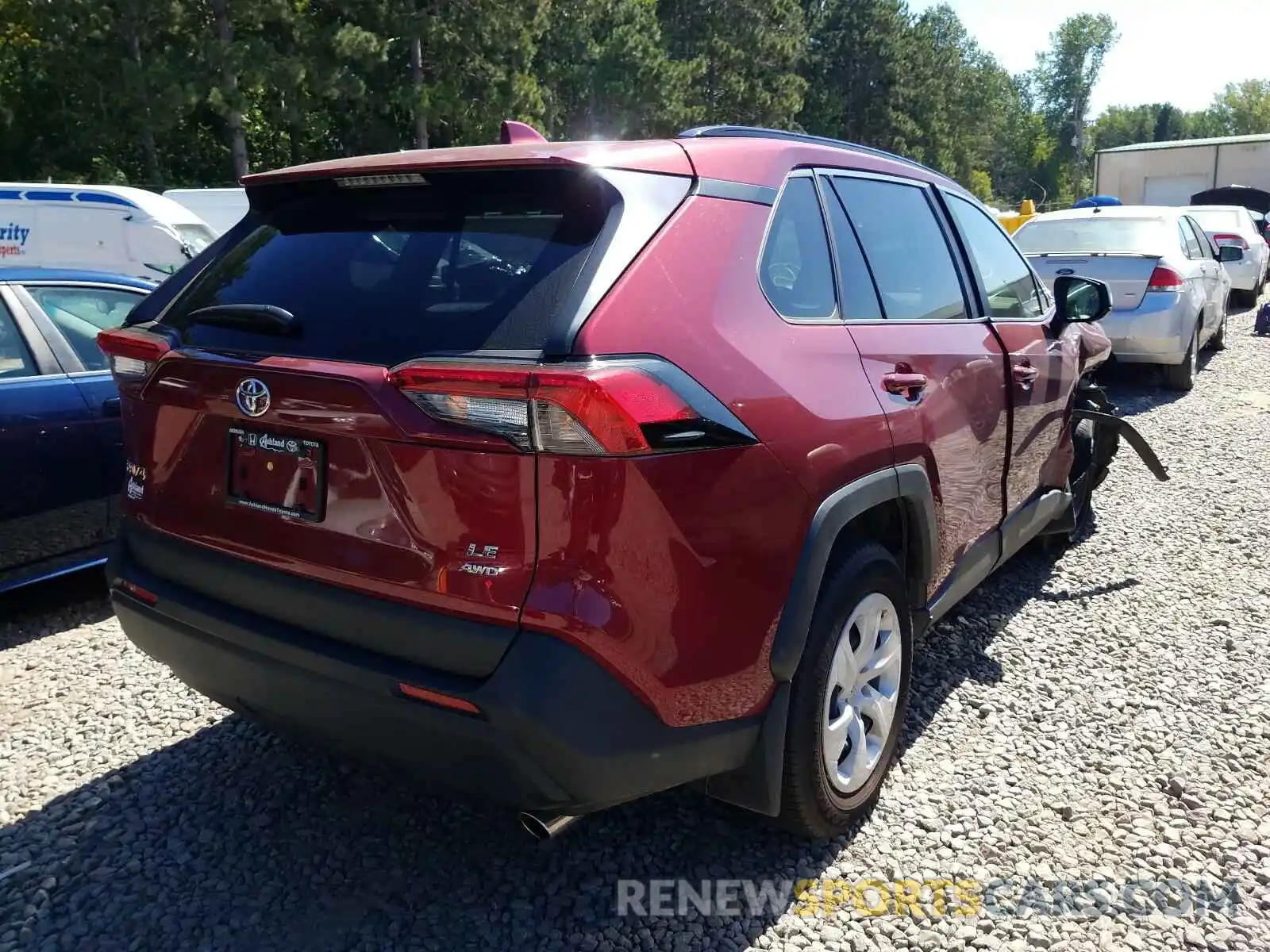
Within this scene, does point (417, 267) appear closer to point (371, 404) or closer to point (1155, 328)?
point (371, 404)

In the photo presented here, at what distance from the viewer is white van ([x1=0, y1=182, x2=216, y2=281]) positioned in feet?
40.7

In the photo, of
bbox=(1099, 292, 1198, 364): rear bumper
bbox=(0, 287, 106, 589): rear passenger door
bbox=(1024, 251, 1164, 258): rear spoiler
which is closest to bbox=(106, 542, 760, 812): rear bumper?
bbox=(0, 287, 106, 589): rear passenger door

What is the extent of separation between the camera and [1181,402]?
8.67m

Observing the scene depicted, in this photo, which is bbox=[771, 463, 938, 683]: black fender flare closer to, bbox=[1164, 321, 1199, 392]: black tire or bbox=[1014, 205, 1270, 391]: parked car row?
bbox=[1014, 205, 1270, 391]: parked car row

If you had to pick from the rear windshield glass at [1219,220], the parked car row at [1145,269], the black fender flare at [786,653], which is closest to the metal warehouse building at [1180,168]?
the rear windshield glass at [1219,220]

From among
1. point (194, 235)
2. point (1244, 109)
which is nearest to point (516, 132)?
point (194, 235)

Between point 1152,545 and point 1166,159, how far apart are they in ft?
77.4

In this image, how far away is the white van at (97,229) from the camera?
1240cm

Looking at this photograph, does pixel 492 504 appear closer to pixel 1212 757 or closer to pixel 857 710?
pixel 857 710

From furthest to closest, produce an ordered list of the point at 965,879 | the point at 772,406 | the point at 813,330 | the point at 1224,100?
the point at 1224,100, the point at 965,879, the point at 813,330, the point at 772,406

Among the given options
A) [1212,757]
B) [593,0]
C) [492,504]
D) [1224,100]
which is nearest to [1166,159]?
[593,0]

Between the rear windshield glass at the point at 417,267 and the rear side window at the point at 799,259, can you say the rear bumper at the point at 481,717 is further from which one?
the rear side window at the point at 799,259

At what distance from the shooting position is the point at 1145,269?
8.38 metres

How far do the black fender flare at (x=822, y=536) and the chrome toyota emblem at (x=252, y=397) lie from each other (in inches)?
49.8
